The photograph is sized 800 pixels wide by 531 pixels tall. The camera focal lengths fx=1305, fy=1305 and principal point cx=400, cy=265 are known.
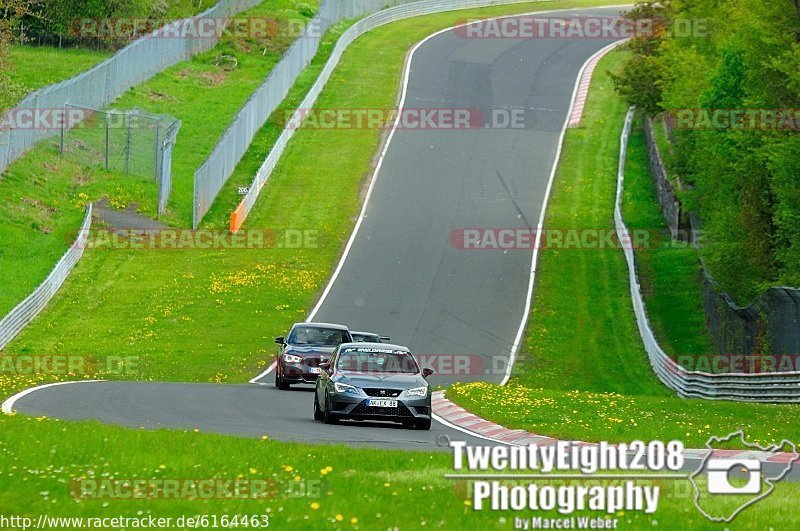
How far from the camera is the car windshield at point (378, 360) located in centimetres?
2155

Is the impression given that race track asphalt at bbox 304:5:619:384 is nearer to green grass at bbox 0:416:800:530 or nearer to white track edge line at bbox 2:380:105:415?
white track edge line at bbox 2:380:105:415

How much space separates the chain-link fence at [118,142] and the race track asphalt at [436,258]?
870cm

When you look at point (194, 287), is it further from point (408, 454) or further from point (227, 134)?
point (408, 454)

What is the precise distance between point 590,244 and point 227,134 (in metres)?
15.0

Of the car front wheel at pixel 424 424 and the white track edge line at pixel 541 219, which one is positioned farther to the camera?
the white track edge line at pixel 541 219

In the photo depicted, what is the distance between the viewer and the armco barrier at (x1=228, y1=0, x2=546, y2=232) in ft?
166

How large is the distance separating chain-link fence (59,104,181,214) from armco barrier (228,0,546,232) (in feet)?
10.7
